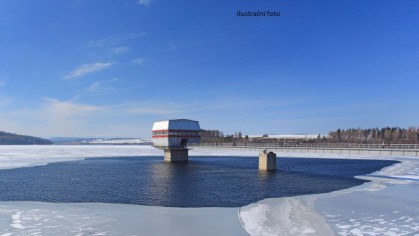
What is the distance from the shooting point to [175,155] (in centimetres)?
7100

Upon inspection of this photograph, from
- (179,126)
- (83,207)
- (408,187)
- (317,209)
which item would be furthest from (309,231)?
(179,126)

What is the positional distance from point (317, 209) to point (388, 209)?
3.77 meters

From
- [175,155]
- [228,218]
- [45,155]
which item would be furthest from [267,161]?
[45,155]

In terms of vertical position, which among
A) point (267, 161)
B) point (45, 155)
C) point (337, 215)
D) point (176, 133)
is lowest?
point (45, 155)

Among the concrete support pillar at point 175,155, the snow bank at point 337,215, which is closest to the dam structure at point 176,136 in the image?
the concrete support pillar at point 175,155

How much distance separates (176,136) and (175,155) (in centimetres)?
389

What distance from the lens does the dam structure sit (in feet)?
234

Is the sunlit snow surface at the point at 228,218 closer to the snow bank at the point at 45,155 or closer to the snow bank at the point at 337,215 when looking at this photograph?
the snow bank at the point at 337,215

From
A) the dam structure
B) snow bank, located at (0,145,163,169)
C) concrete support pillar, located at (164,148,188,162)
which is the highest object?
the dam structure

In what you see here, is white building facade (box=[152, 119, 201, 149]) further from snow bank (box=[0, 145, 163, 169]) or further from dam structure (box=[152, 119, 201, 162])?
snow bank (box=[0, 145, 163, 169])

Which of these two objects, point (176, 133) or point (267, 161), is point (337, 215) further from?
point (176, 133)

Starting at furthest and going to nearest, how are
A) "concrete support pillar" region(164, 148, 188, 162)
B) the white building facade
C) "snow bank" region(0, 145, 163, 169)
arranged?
1. the white building facade
2. "concrete support pillar" region(164, 148, 188, 162)
3. "snow bank" region(0, 145, 163, 169)

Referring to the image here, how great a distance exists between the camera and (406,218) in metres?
16.7

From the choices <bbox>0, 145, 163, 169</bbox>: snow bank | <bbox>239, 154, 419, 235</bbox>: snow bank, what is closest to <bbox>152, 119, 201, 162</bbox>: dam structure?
<bbox>0, 145, 163, 169</bbox>: snow bank
